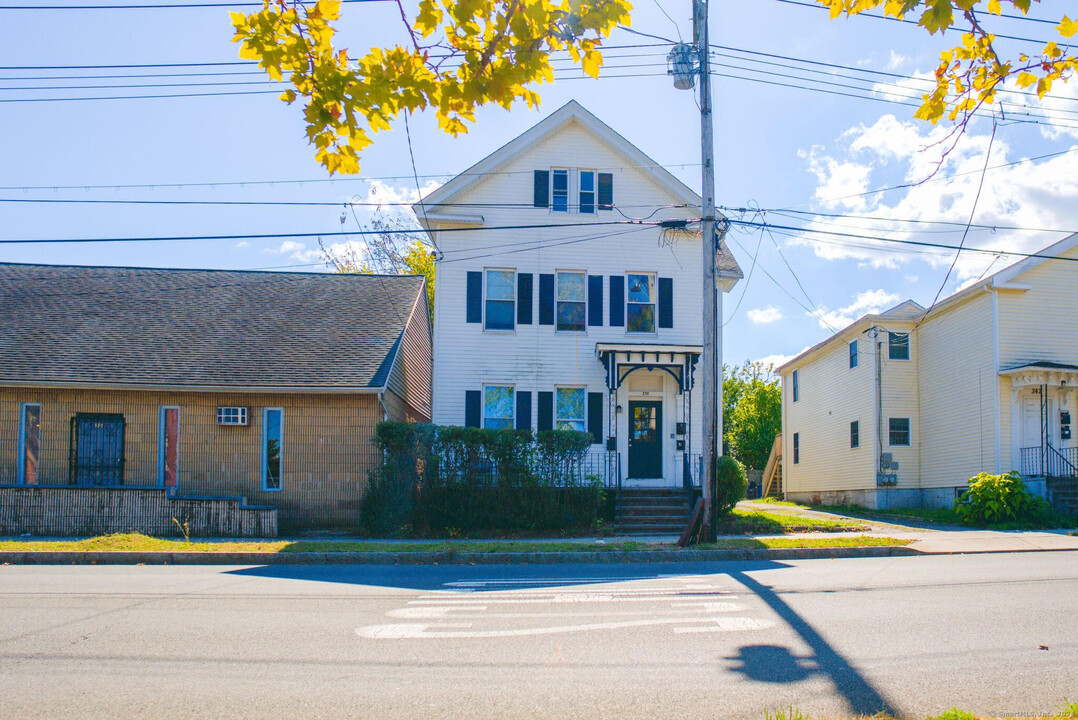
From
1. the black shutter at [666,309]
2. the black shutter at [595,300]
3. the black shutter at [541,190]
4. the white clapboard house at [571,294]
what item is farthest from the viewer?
the black shutter at [541,190]

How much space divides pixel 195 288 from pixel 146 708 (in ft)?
66.5

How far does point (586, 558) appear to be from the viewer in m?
13.1

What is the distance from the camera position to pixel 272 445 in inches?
730

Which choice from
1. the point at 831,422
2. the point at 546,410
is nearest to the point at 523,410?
the point at 546,410

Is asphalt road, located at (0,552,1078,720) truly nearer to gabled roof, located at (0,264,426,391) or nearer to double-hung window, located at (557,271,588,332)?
gabled roof, located at (0,264,426,391)

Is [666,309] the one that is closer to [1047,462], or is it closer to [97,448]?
[1047,462]

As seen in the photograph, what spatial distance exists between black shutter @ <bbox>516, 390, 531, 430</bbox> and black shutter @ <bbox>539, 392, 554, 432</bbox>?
309mm

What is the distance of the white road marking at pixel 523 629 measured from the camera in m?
6.91

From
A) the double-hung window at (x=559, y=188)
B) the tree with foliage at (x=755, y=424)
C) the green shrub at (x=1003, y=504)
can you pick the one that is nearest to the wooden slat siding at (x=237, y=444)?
the double-hung window at (x=559, y=188)

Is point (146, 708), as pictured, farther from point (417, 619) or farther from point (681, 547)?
point (681, 547)

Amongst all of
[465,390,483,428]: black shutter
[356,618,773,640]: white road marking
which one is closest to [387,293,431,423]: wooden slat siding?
[465,390,483,428]: black shutter

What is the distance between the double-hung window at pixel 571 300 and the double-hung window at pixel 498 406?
208cm

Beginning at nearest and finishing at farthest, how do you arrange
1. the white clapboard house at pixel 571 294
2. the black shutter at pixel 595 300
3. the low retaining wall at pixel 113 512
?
Answer: the low retaining wall at pixel 113 512, the white clapboard house at pixel 571 294, the black shutter at pixel 595 300

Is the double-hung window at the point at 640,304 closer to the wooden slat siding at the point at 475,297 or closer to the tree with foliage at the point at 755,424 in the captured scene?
the wooden slat siding at the point at 475,297
